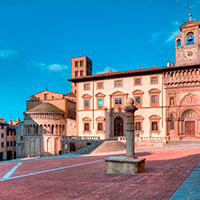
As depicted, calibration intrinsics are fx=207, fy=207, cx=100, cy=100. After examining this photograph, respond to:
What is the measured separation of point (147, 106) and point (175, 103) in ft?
15.6

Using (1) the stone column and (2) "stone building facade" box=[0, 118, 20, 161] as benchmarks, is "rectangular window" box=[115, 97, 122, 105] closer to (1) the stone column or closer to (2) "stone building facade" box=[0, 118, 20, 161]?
(1) the stone column

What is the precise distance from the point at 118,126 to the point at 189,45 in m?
18.8

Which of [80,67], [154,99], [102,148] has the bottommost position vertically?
[102,148]

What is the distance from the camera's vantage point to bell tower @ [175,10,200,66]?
34156mm

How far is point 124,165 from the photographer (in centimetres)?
1186

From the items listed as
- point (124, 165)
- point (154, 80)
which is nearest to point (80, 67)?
point (154, 80)

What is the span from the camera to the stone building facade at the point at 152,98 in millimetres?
33719

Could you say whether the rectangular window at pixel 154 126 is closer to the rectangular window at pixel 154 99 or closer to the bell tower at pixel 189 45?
the rectangular window at pixel 154 99

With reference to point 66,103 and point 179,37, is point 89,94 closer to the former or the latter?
point 66,103

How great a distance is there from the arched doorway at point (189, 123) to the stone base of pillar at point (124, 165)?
80.6ft

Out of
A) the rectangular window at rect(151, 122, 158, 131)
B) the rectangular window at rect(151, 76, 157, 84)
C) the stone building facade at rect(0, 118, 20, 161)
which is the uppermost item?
the rectangular window at rect(151, 76, 157, 84)

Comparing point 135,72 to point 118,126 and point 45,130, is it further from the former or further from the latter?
point 45,130

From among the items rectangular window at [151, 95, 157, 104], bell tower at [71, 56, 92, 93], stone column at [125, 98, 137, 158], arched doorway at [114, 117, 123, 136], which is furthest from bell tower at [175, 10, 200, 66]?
bell tower at [71, 56, 92, 93]

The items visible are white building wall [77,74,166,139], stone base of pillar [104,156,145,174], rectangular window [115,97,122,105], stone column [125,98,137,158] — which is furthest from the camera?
rectangular window [115,97,122,105]
